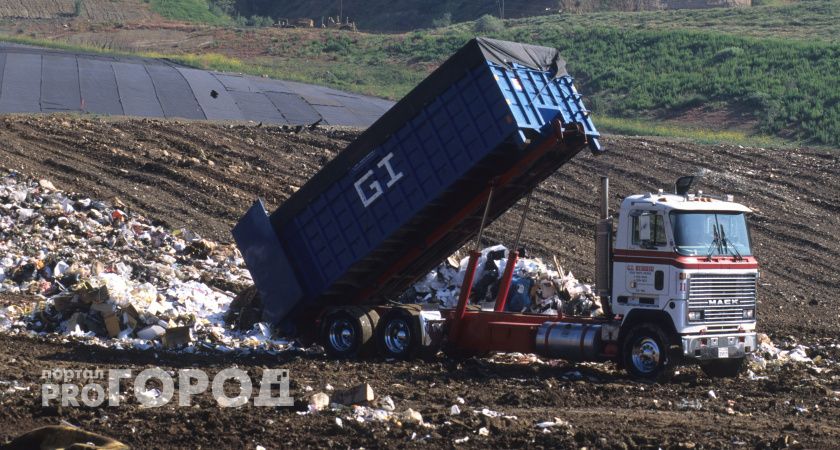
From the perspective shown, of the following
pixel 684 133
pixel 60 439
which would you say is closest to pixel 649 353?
pixel 60 439

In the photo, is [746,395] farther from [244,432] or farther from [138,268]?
[138,268]

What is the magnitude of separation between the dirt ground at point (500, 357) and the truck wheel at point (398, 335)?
342 mm

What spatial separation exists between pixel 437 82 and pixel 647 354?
172 inches

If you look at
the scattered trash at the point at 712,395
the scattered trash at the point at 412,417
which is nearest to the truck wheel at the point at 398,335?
the scattered trash at the point at 712,395

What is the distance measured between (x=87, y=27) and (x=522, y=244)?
46.9 meters

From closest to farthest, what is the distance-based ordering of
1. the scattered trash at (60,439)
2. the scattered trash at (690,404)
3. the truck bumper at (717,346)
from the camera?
the scattered trash at (60,439), the scattered trash at (690,404), the truck bumper at (717,346)

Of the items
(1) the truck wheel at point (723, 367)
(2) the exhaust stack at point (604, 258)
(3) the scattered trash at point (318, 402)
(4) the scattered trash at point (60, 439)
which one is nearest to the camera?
(4) the scattered trash at point (60, 439)

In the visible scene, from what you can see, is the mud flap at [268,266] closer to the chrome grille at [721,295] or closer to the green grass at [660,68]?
the chrome grille at [721,295]

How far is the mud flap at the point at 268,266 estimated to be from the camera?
53.9 ft

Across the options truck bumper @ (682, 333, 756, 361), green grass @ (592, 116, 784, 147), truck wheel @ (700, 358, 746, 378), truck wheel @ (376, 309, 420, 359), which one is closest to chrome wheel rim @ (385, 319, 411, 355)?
truck wheel @ (376, 309, 420, 359)

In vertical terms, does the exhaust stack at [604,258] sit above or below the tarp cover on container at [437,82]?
below

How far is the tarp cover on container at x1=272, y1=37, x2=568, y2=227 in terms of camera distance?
15055mm

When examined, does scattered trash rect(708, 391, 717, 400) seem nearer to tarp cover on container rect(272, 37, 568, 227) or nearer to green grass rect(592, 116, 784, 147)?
tarp cover on container rect(272, 37, 568, 227)

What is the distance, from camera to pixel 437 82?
1535 cm
